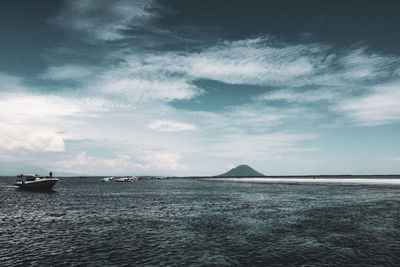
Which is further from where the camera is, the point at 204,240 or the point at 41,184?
the point at 41,184

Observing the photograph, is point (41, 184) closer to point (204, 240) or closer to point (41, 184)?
point (41, 184)

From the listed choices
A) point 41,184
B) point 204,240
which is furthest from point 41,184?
point 204,240

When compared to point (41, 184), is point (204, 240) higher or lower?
lower

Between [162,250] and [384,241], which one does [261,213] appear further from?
[162,250]

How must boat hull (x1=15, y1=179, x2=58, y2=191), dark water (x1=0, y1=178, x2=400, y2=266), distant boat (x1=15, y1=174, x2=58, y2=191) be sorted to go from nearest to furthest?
dark water (x1=0, y1=178, x2=400, y2=266)
distant boat (x1=15, y1=174, x2=58, y2=191)
boat hull (x1=15, y1=179, x2=58, y2=191)

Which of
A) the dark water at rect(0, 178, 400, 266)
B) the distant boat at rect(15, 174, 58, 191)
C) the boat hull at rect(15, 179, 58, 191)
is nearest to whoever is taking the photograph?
the dark water at rect(0, 178, 400, 266)

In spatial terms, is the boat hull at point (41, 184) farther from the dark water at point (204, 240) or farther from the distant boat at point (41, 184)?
the dark water at point (204, 240)

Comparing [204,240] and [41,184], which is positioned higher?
[41,184]

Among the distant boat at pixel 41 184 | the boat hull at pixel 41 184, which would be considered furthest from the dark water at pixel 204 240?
the boat hull at pixel 41 184

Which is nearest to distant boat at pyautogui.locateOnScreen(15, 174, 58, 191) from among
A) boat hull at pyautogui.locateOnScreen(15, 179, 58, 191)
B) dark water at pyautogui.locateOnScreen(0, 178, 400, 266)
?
boat hull at pyautogui.locateOnScreen(15, 179, 58, 191)

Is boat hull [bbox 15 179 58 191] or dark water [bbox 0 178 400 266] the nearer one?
dark water [bbox 0 178 400 266]

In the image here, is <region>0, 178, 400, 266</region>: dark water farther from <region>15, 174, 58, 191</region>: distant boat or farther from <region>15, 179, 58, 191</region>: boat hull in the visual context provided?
<region>15, 179, 58, 191</region>: boat hull

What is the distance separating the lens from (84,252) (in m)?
24.5

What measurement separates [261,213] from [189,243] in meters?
21.2
